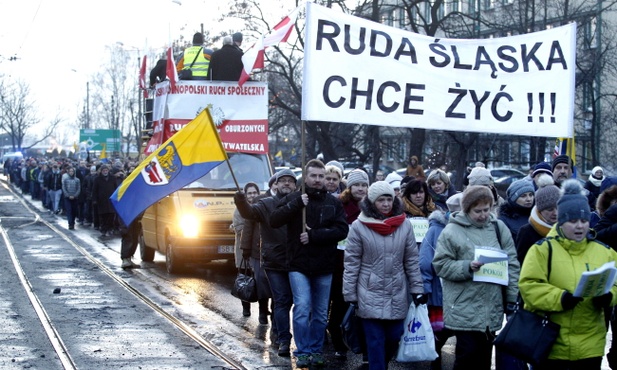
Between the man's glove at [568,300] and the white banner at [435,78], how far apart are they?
9.43 feet

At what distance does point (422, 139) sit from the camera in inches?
1283

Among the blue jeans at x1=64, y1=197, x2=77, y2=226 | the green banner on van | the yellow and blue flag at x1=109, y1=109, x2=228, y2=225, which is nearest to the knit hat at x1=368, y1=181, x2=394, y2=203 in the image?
the yellow and blue flag at x1=109, y1=109, x2=228, y2=225

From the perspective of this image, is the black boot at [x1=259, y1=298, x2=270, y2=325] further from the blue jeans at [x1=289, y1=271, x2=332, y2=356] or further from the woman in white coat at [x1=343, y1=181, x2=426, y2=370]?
the woman in white coat at [x1=343, y1=181, x2=426, y2=370]

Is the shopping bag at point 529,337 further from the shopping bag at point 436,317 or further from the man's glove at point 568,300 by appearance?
the shopping bag at point 436,317

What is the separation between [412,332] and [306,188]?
171 cm

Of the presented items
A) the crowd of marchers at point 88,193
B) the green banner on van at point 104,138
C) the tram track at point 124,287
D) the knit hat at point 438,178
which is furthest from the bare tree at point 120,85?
the knit hat at point 438,178

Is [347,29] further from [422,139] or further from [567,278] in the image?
[422,139]

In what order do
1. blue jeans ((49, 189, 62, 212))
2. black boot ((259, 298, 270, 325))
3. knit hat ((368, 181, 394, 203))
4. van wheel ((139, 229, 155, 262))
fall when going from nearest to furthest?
knit hat ((368, 181, 394, 203)) → black boot ((259, 298, 270, 325)) → van wheel ((139, 229, 155, 262)) → blue jeans ((49, 189, 62, 212))

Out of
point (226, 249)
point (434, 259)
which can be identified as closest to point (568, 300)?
point (434, 259)

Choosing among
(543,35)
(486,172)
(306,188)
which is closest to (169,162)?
(306,188)

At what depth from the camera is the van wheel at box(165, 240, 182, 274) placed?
15.5 meters

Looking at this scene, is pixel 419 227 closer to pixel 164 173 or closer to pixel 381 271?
pixel 381 271

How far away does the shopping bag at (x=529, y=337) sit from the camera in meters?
5.60

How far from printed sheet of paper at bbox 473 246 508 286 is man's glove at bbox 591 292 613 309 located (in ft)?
3.34
